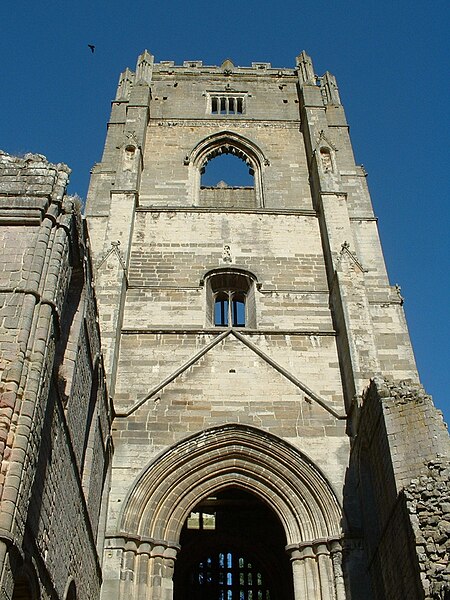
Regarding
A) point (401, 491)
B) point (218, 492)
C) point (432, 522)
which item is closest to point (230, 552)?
point (218, 492)

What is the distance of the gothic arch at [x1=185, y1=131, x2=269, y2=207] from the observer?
636 inches

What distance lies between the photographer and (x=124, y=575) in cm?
898

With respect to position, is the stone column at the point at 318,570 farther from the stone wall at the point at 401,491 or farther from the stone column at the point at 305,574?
the stone wall at the point at 401,491

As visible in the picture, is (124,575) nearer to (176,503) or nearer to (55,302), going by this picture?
(176,503)

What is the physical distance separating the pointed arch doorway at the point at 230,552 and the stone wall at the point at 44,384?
537 centimetres

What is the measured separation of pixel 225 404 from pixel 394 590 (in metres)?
3.96

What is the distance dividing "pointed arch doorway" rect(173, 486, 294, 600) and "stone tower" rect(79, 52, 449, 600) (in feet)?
0.12

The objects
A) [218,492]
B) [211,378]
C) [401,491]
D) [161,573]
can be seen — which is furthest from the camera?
[211,378]

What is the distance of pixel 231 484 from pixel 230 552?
156 inches

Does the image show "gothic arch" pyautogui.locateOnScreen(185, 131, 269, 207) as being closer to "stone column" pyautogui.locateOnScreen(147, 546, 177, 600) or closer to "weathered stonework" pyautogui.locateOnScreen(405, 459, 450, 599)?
"stone column" pyautogui.locateOnScreen(147, 546, 177, 600)

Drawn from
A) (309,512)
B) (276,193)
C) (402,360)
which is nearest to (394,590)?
(309,512)

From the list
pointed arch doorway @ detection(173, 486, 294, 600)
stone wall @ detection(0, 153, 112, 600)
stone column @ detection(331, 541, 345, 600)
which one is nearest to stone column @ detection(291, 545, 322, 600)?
stone column @ detection(331, 541, 345, 600)

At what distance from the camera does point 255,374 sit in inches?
446

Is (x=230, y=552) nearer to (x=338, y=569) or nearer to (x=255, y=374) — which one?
(x=255, y=374)
